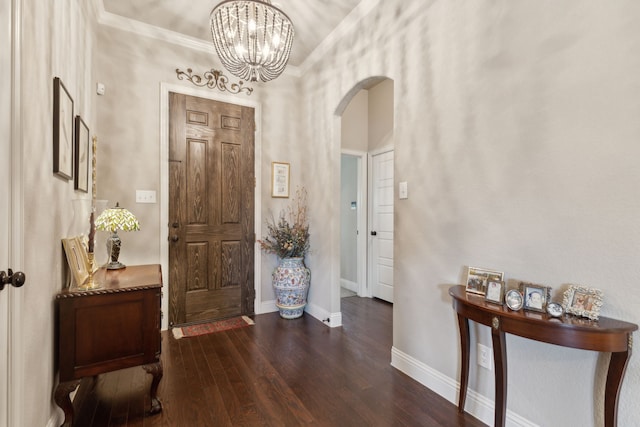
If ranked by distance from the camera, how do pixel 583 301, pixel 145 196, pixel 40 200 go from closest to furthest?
pixel 583 301 → pixel 40 200 → pixel 145 196

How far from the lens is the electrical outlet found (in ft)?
5.57

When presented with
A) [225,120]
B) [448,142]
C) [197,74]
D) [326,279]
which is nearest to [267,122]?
[225,120]

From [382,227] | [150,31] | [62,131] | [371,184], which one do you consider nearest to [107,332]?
[62,131]

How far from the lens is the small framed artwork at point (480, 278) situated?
5.40 ft

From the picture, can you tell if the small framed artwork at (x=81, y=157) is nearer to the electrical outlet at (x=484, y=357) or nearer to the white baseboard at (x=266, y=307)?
the white baseboard at (x=266, y=307)

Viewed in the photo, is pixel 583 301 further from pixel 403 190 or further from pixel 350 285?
pixel 350 285

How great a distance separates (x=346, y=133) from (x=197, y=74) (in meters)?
1.96

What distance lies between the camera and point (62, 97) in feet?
5.37

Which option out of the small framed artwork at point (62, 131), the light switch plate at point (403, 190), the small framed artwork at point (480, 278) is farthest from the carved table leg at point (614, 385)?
the small framed artwork at point (62, 131)

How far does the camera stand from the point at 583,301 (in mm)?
1288

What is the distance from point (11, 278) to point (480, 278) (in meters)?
2.09

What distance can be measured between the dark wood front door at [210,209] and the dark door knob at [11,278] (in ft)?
6.81

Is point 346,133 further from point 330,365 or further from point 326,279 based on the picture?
point 330,365

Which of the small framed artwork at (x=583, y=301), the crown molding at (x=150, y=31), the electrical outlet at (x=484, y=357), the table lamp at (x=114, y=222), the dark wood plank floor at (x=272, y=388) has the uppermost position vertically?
the crown molding at (x=150, y=31)
